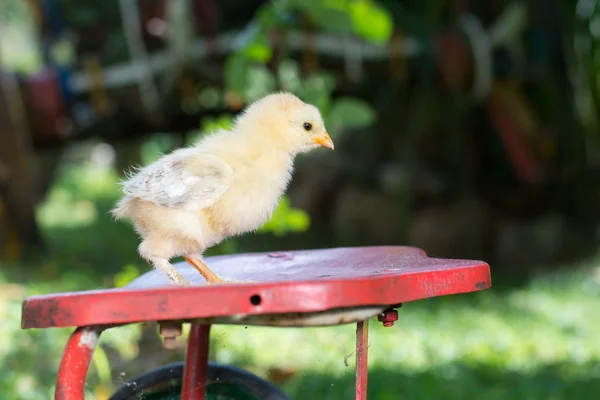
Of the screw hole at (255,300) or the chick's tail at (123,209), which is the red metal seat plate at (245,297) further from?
the chick's tail at (123,209)

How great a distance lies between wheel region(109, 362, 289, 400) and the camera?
2135 mm

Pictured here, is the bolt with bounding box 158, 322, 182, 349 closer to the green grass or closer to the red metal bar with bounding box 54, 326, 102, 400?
the red metal bar with bounding box 54, 326, 102, 400

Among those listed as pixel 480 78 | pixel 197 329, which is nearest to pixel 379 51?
pixel 480 78

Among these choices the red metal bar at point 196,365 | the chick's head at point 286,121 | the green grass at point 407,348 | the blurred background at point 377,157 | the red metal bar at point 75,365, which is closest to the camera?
the red metal bar at point 75,365

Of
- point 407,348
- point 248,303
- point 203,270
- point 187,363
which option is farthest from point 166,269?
point 407,348

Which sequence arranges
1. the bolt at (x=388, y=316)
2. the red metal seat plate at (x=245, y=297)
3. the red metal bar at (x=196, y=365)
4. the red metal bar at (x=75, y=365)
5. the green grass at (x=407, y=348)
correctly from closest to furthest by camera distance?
the red metal seat plate at (x=245, y=297)
the red metal bar at (x=75, y=365)
the bolt at (x=388, y=316)
the red metal bar at (x=196, y=365)
the green grass at (x=407, y=348)

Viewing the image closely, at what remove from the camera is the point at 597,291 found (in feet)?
20.7

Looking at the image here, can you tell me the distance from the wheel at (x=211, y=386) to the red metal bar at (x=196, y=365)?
0.06 metres

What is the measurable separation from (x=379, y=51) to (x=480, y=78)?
0.67 metres

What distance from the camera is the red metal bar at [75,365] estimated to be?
164cm

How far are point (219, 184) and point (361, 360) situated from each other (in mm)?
496

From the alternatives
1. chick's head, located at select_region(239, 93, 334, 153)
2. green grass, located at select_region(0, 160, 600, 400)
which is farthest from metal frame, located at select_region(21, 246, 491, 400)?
green grass, located at select_region(0, 160, 600, 400)

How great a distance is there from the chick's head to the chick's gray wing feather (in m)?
0.14

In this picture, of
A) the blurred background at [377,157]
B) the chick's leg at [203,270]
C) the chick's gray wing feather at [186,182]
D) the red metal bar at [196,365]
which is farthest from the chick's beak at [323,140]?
the blurred background at [377,157]
